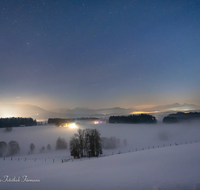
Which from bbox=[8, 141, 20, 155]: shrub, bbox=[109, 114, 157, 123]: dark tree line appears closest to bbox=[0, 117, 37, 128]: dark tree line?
bbox=[8, 141, 20, 155]: shrub

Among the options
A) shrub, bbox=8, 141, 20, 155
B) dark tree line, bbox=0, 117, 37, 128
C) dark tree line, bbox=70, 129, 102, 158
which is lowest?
shrub, bbox=8, 141, 20, 155

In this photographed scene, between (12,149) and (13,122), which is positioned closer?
(12,149)

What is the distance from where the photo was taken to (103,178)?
17.7 metres

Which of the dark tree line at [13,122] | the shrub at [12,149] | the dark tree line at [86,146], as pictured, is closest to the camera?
the dark tree line at [86,146]

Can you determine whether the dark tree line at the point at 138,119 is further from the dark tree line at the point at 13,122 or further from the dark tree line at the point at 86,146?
the dark tree line at the point at 13,122

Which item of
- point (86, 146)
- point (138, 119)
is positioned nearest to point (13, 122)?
point (86, 146)

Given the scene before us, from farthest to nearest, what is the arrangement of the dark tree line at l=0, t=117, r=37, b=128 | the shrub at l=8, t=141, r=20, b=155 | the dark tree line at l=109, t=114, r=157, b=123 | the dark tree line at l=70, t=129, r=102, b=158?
the dark tree line at l=109, t=114, r=157, b=123
the dark tree line at l=0, t=117, r=37, b=128
the shrub at l=8, t=141, r=20, b=155
the dark tree line at l=70, t=129, r=102, b=158

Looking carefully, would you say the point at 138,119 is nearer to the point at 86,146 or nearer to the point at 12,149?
the point at 86,146

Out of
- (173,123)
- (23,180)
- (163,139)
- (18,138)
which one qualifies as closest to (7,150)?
(18,138)

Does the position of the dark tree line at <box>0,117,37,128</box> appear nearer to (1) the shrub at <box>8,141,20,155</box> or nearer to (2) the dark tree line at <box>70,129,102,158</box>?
(1) the shrub at <box>8,141,20,155</box>

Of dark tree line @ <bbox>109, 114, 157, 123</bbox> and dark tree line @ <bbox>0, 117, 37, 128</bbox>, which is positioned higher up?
dark tree line @ <bbox>0, 117, 37, 128</bbox>

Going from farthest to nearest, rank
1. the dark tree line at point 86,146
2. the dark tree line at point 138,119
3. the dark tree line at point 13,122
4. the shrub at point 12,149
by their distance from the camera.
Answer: the dark tree line at point 138,119
the dark tree line at point 13,122
the shrub at point 12,149
the dark tree line at point 86,146

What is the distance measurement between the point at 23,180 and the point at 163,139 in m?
81.4

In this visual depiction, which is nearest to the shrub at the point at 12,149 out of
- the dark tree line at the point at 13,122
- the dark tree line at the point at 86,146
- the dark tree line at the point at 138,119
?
the dark tree line at the point at 86,146
